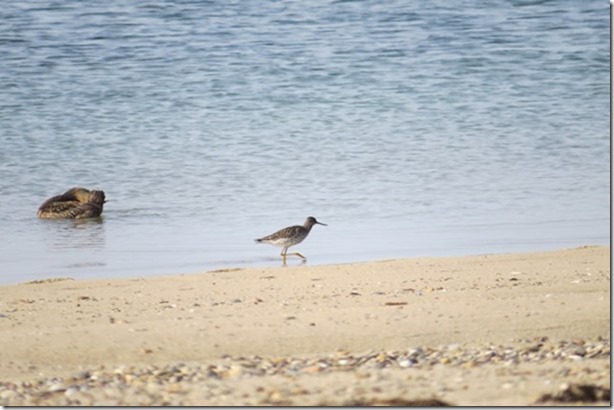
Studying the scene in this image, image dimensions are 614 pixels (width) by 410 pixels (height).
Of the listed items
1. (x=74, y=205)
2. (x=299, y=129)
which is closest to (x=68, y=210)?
(x=74, y=205)

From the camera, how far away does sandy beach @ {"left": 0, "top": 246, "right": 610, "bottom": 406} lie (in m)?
5.11

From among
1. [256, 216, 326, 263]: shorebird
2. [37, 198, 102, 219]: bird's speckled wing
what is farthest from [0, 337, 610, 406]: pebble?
[37, 198, 102, 219]: bird's speckled wing

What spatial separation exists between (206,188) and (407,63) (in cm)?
572

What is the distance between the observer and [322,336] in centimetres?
643

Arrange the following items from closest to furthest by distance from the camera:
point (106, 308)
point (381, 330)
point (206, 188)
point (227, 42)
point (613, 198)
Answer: point (613, 198)
point (381, 330)
point (106, 308)
point (206, 188)
point (227, 42)

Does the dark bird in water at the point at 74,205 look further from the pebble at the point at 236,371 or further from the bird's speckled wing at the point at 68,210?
the pebble at the point at 236,371

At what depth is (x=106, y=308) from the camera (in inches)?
299

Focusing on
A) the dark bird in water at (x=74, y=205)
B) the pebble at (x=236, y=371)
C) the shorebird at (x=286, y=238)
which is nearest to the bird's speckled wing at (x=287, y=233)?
the shorebird at (x=286, y=238)

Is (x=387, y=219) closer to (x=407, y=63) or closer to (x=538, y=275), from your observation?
(x=538, y=275)

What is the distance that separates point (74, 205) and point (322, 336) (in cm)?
607

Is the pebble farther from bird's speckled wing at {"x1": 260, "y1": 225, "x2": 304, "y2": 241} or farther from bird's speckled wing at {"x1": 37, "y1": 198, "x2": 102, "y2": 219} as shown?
bird's speckled wing at {"x1": 37, "y1": 198, "x2": 102, "y2": 219}

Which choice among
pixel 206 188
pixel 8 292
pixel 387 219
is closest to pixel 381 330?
pixel 8 292

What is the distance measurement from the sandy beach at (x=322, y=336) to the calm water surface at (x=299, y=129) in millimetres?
1205

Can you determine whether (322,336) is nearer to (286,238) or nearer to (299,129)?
(286,238)
